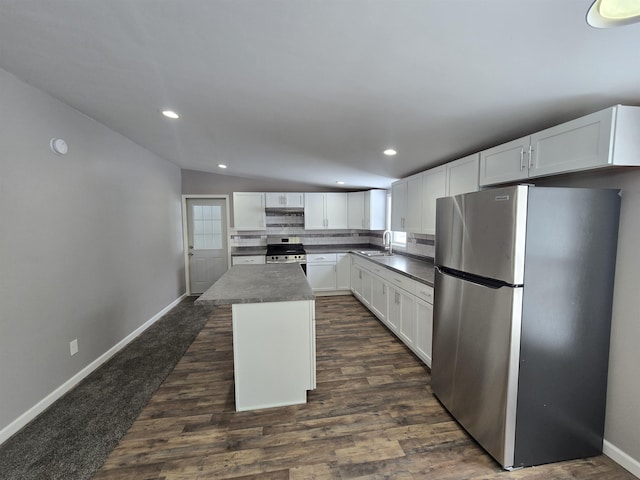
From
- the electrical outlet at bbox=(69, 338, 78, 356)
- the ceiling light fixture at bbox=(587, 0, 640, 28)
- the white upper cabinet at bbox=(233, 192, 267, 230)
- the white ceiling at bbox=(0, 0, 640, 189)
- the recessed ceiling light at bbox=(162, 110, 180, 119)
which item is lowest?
the electrical outlet at bbox=(69, 338, 78, 356)

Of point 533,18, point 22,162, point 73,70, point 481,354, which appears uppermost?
point 73,70

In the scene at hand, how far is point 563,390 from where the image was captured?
5.32ft

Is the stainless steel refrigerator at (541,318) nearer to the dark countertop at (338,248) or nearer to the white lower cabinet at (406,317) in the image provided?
the white lower cabinet at (406,317)

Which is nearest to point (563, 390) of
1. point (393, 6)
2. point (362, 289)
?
point (393, 6)

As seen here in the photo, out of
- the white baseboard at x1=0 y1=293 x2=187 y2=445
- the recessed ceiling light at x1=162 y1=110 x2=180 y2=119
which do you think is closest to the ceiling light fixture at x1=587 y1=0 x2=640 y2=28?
the recessed ceiling light at x1=162 y1=110 x2=180 y2=119

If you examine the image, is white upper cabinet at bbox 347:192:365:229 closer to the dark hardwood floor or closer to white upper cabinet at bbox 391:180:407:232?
white upper cabinet at bbox 391:180:407:232

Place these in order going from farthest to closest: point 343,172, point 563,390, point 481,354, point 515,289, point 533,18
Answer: point 343,172
point 481,354
point 563,390
point 515,289
point 533,18

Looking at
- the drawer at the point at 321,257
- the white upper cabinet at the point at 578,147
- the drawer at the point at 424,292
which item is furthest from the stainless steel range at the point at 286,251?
the white upper cabinet at the point at 578,147

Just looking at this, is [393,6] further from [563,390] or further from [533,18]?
[563,390]

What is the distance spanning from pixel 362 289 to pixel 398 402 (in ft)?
7.86

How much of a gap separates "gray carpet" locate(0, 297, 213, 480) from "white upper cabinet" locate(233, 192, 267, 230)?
2.47 metres

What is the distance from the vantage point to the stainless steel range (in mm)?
4797

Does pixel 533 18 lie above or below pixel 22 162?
above

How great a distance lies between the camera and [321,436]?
6.10 feet
